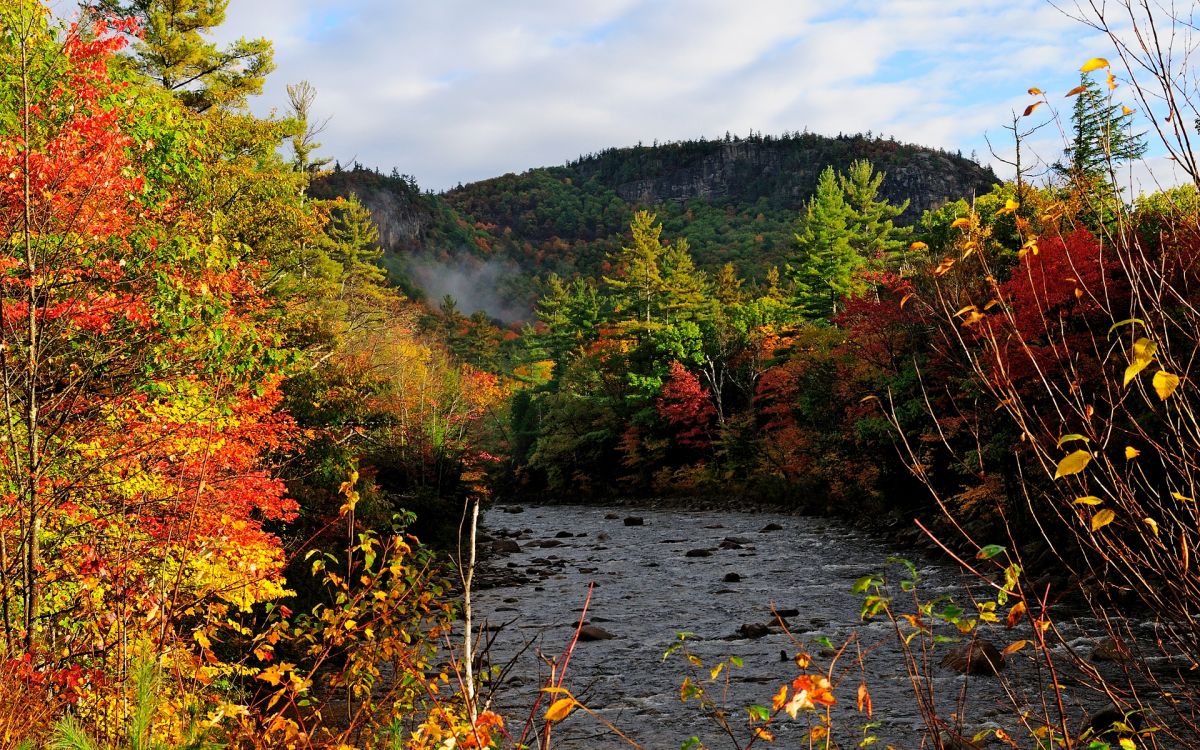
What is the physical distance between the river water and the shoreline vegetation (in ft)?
1.10

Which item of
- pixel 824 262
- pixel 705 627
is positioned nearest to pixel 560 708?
pixel 705 627

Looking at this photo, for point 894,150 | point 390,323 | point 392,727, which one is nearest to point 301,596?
point 392,727

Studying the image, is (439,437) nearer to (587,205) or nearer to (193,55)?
(193,55)

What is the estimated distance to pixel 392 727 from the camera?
5.11 m

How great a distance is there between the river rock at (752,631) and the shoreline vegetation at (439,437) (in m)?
1.38

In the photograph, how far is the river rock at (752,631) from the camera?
48.9ft

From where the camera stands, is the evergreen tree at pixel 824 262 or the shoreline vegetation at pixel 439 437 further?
the evergreen tree at pixel 824 262

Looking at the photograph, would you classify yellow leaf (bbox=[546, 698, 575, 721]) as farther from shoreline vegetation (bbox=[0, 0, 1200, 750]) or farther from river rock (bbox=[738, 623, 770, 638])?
river rock (bbox=[738, 623, 770, 638])

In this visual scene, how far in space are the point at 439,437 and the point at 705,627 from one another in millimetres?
16907

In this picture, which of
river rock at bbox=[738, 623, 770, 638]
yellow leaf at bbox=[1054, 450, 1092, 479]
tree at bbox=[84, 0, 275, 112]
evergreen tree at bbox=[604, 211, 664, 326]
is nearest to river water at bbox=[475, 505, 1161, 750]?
river rock at bbox=[738, 623, 770, 638]

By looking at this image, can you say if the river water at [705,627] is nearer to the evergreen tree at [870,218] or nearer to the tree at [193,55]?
the tree at [193,55]

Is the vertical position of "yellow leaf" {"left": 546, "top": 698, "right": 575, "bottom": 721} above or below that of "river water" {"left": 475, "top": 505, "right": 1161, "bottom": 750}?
above

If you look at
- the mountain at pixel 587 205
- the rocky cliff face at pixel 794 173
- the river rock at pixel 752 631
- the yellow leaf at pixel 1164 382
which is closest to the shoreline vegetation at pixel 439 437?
the yellow leaf at pixel 1164 382

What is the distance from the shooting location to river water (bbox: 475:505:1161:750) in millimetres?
10531
